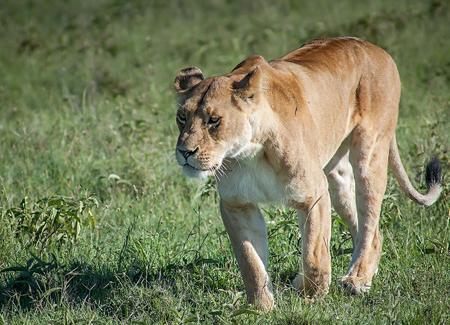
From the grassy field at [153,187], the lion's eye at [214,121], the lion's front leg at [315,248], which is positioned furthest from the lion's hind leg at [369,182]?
the lion's eye at [214,121]

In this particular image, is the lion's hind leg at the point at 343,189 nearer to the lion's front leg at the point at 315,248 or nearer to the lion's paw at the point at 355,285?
the lion's paw at the point at 355,285

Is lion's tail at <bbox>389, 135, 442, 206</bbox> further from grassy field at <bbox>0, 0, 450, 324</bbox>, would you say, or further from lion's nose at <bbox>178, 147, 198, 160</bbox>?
lion's nose at <bbox>178, 147, 198, 160</bbox>

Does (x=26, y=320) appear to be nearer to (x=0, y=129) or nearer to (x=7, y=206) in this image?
(x=7, y=206)

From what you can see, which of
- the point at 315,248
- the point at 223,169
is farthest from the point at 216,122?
the point at 315,248

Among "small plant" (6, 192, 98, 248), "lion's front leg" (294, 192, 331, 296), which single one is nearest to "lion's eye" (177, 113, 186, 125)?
"lion's front leg" (294, 192, 331, 296)

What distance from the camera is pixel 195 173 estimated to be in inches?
171

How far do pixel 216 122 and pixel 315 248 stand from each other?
77 centimetres

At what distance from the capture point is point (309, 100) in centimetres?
489

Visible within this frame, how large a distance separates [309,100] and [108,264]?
1.27m

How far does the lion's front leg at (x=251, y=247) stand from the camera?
15.1 ft

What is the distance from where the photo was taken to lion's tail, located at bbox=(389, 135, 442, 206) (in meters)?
5.39

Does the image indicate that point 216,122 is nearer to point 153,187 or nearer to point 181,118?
point 181,118

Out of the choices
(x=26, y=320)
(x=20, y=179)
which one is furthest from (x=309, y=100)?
(x=20, y=179)

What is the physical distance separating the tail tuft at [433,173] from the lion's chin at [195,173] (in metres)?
1.51
